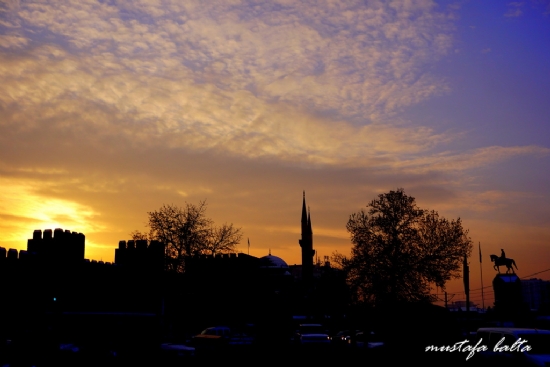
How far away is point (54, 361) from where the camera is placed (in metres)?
27.1

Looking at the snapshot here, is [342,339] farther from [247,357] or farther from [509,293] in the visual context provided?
[247,357]

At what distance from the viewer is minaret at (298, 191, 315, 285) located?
136 metres

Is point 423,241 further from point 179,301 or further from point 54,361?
point 54,361

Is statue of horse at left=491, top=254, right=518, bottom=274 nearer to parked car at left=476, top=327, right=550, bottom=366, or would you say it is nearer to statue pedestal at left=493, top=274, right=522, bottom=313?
statue pedestal at left=493, top=274, right=522, bottom=313

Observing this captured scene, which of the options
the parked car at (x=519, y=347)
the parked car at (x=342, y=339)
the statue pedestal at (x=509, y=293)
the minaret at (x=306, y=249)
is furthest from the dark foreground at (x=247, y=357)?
the minaret at (x=306, y=249)

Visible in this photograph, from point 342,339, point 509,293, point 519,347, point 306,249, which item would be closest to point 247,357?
point 509,293

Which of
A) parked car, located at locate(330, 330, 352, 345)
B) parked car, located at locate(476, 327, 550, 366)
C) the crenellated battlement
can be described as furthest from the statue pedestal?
the crenellated battlement

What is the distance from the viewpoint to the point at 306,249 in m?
140

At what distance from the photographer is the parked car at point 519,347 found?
64.2 feet

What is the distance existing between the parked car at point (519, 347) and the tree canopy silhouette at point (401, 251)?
1448 inches

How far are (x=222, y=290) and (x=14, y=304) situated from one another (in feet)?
115

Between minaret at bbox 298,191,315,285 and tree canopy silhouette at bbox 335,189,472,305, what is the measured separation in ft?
229

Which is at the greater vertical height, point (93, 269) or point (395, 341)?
point (93, 269)

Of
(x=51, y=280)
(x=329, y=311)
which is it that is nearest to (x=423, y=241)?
(x=51, y=280)
